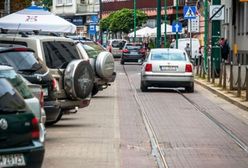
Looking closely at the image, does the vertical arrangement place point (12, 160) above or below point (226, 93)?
above

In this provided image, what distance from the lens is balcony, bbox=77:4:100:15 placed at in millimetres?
99500

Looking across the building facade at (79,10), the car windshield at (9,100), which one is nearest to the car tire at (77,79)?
the car windshield at (9,100)

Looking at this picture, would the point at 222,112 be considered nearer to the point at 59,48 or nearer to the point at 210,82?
the point at 59,48

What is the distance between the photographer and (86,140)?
13211mm

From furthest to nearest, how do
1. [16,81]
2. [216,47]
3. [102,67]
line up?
[216,47]
[102,67]
[16,81]

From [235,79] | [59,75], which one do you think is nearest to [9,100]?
[59,75]

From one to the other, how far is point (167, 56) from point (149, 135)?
11507 millimetres

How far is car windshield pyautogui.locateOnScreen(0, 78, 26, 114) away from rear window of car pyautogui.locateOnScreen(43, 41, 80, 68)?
6.28 meters

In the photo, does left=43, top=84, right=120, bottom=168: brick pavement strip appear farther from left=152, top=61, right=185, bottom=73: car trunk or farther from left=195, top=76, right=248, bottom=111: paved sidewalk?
left=152, top=61, right=185, bottom=73: car trunk

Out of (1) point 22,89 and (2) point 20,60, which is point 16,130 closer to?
(1) point 22,89

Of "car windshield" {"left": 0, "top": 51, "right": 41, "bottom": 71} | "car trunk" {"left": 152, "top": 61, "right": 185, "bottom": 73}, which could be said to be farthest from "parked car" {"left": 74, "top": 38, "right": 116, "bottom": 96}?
"car windshield" {"left": 0, "top": 51, "right": 41, "bottom": 71}

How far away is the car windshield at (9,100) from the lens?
819 centimetres

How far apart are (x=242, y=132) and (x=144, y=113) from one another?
377 cm

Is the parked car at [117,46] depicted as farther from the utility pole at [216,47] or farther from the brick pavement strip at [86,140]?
the brick pavement strip at [86,140]
